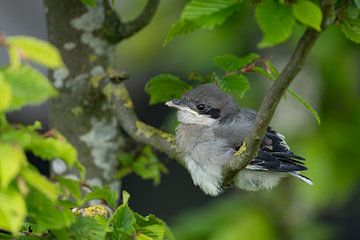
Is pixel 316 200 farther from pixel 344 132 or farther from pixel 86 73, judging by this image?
pixel 86 73

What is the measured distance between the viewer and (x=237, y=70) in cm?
322

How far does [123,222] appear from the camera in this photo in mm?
2631

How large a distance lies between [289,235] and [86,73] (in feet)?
7.47

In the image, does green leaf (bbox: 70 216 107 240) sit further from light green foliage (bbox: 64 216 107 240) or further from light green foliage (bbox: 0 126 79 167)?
light green foliage (bbox: 0 126 79 167)

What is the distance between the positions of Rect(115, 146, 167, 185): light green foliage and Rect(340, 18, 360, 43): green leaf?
1.85m

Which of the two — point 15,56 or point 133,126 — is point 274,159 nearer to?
point 133,126

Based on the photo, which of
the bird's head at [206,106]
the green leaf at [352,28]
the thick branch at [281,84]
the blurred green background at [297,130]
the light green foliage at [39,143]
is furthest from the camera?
the blurred green background at [297,130]

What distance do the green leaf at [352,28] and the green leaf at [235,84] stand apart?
0.67m

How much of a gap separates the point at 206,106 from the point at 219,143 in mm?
240

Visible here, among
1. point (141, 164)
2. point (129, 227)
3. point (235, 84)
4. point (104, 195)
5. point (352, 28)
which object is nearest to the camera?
point (352, 28)

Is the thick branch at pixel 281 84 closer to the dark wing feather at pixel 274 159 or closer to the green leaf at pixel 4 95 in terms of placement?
the green leaf at pixel 4 95

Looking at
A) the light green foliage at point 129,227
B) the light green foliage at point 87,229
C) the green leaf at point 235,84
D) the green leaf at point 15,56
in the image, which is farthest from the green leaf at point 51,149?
the green leaf at point 235,84

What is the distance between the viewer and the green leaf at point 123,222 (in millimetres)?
2602

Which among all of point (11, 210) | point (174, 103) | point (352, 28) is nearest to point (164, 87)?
point (174, 103)
